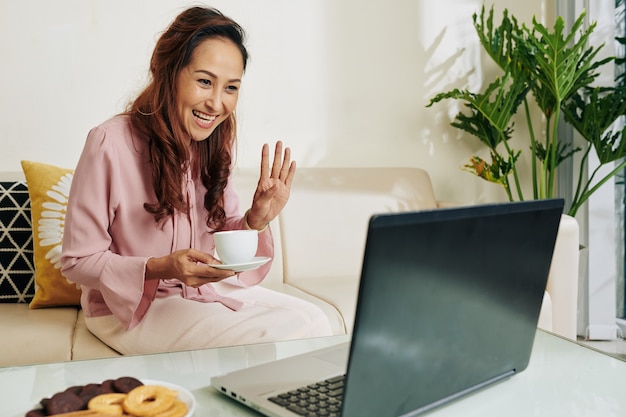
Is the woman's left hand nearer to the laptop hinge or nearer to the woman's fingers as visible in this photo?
the woman's fingers

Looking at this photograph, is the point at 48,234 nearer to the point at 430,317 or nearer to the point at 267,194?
the point at 267,194

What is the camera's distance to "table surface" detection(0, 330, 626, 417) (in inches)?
37.1

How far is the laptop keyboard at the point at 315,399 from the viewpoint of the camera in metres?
0.86

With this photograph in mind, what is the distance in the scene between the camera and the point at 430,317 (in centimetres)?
81

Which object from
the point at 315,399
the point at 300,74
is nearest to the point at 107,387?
the point at 315,399

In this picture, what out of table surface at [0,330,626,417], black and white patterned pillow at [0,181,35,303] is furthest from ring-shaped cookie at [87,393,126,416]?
black and white patterned pillow at [0,181,35,303]

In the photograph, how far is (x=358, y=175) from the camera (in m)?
2.64

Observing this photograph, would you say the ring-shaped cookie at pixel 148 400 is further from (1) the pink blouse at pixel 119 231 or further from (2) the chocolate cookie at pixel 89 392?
(1) the pink blouse at pixel 119 231

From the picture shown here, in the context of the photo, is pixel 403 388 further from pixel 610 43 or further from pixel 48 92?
pixel 610 43

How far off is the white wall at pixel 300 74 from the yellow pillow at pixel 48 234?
49 centimetres

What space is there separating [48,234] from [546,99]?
2000 millimetres

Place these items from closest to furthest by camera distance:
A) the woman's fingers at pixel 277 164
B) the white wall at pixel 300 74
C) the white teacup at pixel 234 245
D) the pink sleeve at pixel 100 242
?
the white teacup at pixel 234 245, the pink sleeve at pixel 100 242, the woman's fingers at pixel 277 164, the white wall at pixel 300 74

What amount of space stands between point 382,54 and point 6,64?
1492 mm

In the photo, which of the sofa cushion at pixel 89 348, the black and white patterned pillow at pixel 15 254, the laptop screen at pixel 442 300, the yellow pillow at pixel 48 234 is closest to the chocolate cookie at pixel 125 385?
the laptop screen at pixel 442 300
